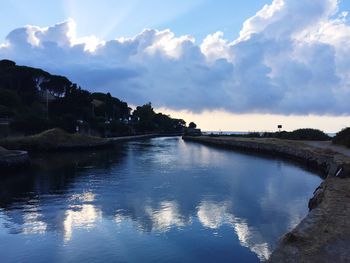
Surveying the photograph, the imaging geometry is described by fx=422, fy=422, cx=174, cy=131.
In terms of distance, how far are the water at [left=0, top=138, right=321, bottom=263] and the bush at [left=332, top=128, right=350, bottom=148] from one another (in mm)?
18915

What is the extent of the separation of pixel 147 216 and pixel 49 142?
4827 centimetres

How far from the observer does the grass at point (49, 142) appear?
2383 inches

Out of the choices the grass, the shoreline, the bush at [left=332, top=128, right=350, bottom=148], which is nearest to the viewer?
the shoreline

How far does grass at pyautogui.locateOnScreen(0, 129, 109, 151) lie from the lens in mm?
60531

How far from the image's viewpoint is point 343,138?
169ft

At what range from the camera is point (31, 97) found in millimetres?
107188

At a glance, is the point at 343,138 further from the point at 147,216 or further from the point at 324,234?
the point at 324,234

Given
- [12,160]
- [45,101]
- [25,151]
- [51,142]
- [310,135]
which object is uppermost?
[45,101]

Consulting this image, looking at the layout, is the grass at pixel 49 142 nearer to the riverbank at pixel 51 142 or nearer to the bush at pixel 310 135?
the riverbank at pixel 51 142

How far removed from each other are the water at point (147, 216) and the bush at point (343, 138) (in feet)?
62.1

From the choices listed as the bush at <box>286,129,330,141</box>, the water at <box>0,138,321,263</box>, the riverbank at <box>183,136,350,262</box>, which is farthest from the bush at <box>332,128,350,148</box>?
the riverbank at <box>183,136,350,262</box>

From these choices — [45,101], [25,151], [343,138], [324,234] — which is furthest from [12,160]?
[45,101]

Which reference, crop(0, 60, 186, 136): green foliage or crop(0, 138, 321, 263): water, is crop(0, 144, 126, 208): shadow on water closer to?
crop(0, 138, 321, 263): water

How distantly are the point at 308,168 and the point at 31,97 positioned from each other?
274 ft
